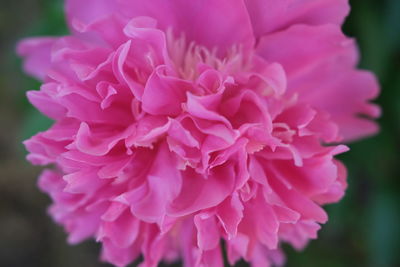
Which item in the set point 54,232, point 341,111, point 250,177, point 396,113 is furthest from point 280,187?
point 54,232

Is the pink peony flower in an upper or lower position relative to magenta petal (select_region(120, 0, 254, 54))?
lower

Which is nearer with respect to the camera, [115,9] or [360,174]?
[115,9]

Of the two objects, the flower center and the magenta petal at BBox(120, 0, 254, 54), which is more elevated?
the magenta petal at BBox(120, 0, 254, 54)

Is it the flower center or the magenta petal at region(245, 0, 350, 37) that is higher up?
the magenta petal at region(245, 0, 350, 37)

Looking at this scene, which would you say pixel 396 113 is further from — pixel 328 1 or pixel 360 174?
pixel 328 1

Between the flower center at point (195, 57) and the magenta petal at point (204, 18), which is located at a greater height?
the magenta petal at point (204, 18)

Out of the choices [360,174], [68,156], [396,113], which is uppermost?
[68,156]

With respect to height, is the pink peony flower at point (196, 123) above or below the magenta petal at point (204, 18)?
below

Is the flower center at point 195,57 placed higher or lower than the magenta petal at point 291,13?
lower
